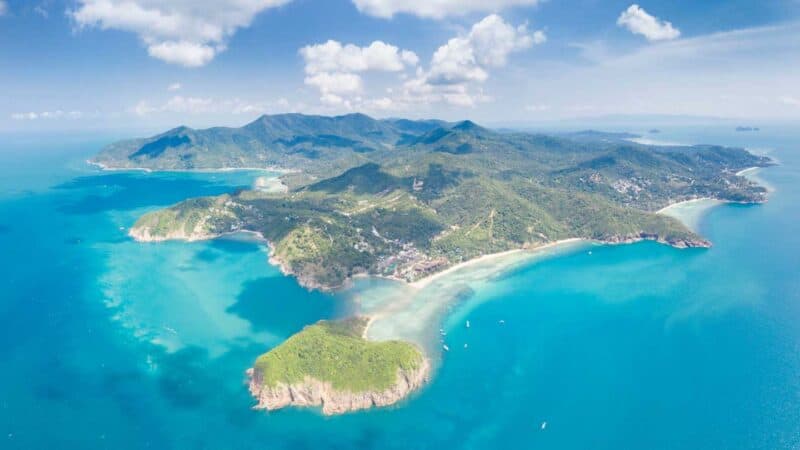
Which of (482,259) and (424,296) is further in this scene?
(482,259)

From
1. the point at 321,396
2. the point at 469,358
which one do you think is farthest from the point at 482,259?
the point at 321,396

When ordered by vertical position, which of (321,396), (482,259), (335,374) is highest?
(482,259)

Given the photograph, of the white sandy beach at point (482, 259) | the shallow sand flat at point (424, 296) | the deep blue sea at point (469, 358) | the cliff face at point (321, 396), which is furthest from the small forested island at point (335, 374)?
the white sandy beach at point (482, 259)

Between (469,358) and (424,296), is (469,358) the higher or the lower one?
the lower one

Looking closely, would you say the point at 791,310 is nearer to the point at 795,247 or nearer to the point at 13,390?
the point at 795,247

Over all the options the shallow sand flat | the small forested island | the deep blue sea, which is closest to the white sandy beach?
the shallow sand flat

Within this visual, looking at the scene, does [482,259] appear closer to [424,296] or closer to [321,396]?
[424,296]

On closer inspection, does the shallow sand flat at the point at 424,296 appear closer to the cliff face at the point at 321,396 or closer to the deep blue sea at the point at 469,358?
the deep blue sea at the point at 469,358

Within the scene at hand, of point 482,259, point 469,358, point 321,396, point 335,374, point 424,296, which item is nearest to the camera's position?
point 321,396
